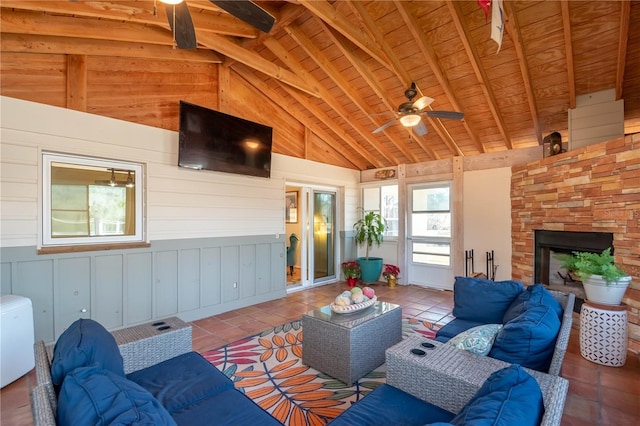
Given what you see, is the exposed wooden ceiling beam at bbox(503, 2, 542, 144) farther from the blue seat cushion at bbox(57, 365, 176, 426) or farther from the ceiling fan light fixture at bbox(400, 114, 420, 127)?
the blue seat cushion at bbox(57, 365, 176, 426)

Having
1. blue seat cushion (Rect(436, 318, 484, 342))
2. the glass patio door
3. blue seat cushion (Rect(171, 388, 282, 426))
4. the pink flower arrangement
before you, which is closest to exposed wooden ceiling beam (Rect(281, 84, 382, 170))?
the glass patio door

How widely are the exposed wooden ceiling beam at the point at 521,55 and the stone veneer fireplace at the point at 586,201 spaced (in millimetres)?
674

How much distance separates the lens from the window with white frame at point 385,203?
667cm

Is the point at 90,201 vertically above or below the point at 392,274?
above

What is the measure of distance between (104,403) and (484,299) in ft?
9.99

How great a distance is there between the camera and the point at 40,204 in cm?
314

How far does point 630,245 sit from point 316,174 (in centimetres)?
459

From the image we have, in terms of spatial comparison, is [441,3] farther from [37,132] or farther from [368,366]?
[37,132]

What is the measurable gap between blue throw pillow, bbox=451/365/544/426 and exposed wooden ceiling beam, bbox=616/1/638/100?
365cm

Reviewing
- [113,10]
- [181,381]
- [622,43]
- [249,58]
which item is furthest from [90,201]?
[622,43]

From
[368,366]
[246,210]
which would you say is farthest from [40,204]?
[368,366]

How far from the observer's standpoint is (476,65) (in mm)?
3678

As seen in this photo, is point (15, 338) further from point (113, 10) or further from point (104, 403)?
point (113, 10)

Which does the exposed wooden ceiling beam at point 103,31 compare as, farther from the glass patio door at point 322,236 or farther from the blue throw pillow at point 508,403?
the blue throw pillow at point 508,403
